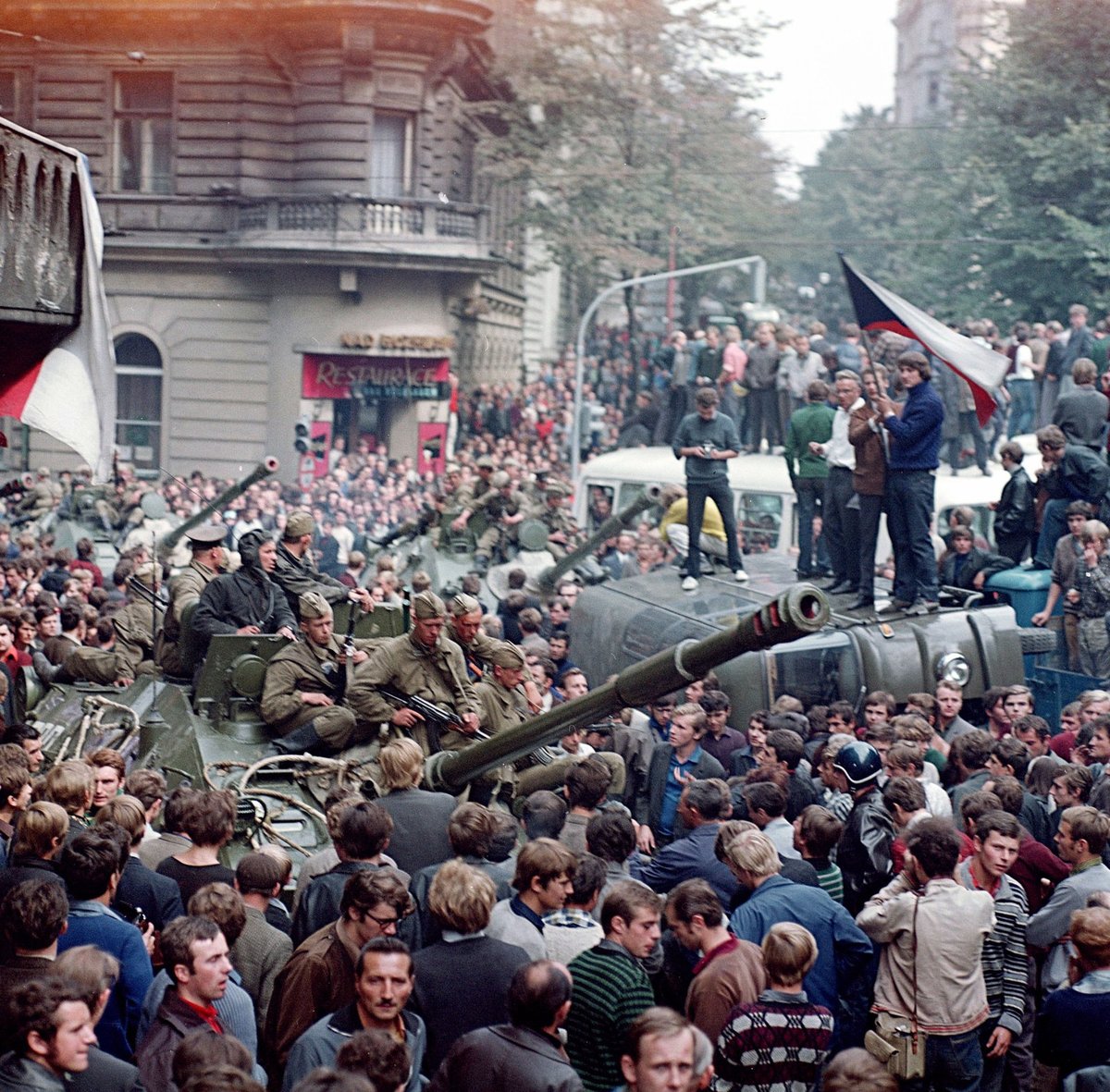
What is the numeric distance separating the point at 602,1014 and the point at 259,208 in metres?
28.4

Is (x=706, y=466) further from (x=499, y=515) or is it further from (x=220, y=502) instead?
(x=499, y=515)

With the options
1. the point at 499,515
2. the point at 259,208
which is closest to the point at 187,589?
the point at 499,515

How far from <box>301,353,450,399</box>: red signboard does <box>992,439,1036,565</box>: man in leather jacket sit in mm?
19824

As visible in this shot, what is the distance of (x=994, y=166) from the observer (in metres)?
33.2

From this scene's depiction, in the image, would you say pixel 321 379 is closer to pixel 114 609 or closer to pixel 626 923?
pixel 114 609

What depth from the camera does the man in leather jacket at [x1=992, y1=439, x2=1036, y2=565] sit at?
50.7 feet

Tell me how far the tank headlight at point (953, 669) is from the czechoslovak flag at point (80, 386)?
258 inches

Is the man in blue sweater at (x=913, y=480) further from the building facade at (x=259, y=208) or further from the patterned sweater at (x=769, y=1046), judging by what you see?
the building facade at (x=259, y=208)

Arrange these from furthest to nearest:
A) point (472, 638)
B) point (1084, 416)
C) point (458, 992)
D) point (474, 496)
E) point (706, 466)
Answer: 1. point (474, 496)
2. point (1084, 416)
3. point (706, 466)
4. point (472, 638)
5. point (458, 992)

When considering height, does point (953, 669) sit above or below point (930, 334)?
below

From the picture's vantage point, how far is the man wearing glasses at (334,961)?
252 inches

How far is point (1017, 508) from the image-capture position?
15.5m

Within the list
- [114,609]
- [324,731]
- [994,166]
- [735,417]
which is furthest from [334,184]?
[324,731]

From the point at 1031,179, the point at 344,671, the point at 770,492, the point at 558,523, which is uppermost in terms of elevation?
the point at 1031,179
